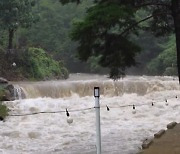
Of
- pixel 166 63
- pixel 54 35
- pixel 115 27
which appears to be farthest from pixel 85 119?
pixel 54 35

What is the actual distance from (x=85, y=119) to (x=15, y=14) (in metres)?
14.4

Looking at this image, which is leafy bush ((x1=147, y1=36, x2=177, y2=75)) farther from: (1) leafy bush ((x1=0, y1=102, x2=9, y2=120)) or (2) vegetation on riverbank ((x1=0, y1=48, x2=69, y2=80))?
(1) leafy bush ((x1=0, y1=102, x2=9, y2=120))

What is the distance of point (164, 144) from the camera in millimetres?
9289

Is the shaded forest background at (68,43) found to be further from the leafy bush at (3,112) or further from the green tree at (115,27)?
the green tree at (115,27)

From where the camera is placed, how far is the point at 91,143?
1103 centimetres

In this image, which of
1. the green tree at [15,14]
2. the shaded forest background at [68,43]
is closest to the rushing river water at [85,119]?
the green tree at [15,14]

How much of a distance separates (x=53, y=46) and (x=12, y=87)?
3292 centimetres

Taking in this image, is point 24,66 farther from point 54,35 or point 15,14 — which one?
point 54,35

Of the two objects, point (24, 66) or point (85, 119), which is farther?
point (24, 66)

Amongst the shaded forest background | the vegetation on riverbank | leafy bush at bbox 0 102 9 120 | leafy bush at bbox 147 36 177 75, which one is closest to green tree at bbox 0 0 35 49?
the vegetation on riverbank

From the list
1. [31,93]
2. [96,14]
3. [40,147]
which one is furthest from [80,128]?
[31,93]

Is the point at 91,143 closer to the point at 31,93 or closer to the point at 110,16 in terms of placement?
the point at 110,16

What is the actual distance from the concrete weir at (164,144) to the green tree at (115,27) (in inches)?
60.9

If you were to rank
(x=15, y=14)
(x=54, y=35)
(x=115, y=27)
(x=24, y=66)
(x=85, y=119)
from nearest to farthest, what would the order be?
(x=115, y=27)
(x=85, y=119)
(x=15, y=14)
(x=24, y=66)
(x=54, y=35)
